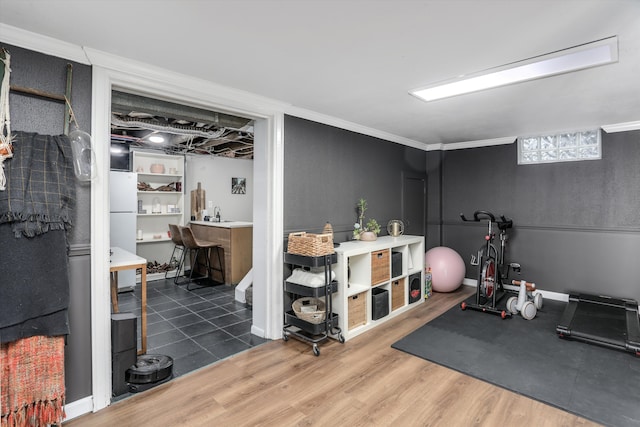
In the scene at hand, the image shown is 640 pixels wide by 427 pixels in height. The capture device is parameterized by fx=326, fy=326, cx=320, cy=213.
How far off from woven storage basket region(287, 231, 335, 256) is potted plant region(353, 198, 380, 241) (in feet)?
2.97

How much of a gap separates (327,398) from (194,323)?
2011mm

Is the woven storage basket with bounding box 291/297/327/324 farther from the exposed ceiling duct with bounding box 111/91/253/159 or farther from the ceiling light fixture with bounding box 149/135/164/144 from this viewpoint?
the ceiling light fixture with bounding box 149/135/164/144

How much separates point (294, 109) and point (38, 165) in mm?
2185

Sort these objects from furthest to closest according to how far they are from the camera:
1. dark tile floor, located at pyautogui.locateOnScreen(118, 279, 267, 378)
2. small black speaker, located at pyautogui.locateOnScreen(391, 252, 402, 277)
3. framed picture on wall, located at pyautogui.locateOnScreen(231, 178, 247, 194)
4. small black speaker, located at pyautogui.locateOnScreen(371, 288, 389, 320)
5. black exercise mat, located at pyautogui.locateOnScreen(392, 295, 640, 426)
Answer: framed picture on wall, located at pyautogui.locateOnScreen(231, 178, 247, 194)
small black speaker, located at pyautogui.locateOnScreen(391, 252, 402, 277)
small black speaker, located at pyautogui.locateOnScreen(371, 288, 389, 320)
dark tile floor, located at pyautogui.locateOnScreen(118, 279, 267, 378)
black exercise mat, located at pyautogui.locateOnScreen(392, 295, 640, 426)

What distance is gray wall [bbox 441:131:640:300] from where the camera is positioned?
13.8 feet

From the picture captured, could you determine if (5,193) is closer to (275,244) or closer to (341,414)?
(275,244)

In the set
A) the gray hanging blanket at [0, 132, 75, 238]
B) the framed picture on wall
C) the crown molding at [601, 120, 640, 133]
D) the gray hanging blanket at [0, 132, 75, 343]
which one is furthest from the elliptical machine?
the framed picture on wall

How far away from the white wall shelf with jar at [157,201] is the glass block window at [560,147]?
5.91 meters

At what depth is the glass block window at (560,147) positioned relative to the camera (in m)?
4.39

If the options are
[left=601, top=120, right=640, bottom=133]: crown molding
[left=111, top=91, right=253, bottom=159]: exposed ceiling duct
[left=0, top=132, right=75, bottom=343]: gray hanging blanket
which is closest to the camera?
[left=0, top=132, right=75, bottom=343]: gray hanging blanket

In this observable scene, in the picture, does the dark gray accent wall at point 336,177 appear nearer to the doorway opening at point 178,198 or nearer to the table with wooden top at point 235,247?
the doorway opening at point 178,198

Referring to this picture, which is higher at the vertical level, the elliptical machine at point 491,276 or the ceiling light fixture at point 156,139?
the ceiling light fixture at point 156,139

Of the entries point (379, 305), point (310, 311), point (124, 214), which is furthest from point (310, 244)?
point (124, 214)

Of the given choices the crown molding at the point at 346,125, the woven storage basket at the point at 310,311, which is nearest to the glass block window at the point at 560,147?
the crown molding at the point at 346,125
